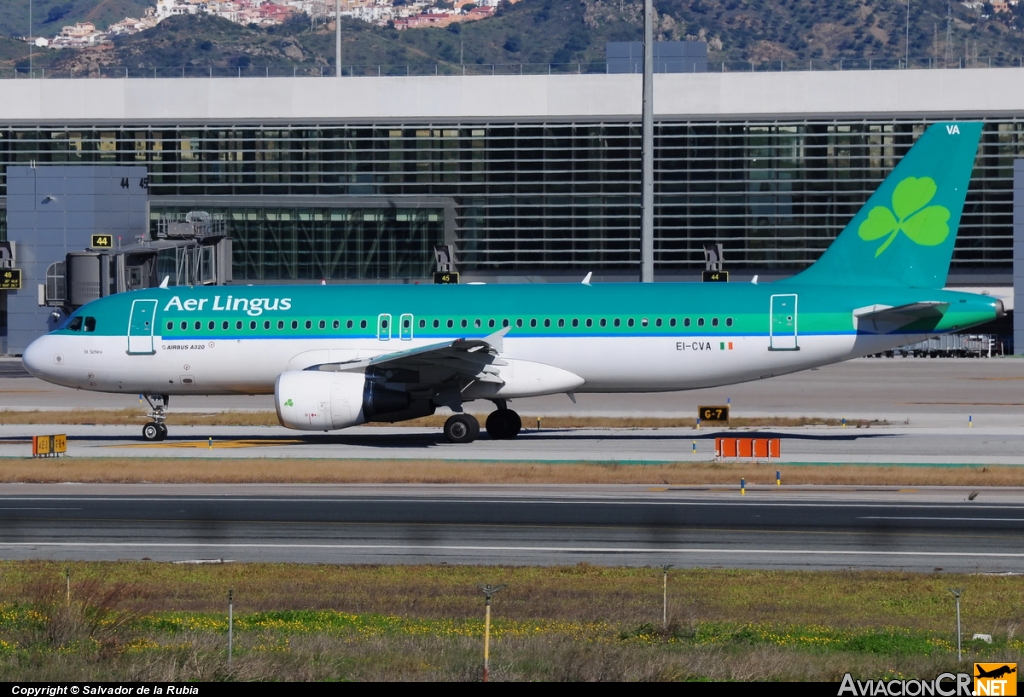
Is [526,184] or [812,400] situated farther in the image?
[526,184]

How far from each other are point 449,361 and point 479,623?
19.7m

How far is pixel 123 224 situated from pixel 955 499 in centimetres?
6505

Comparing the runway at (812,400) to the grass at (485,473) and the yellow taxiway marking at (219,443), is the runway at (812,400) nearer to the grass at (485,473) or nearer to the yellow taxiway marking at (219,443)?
the yellow taxiway marking at (219,443)

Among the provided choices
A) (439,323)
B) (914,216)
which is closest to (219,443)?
(439,323)

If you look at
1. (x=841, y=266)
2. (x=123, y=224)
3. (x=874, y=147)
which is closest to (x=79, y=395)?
(x=123, y=224)

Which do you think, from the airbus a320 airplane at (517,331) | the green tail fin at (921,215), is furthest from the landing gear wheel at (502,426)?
the green tail fin at (921,215)

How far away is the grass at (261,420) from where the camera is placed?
1591 inches

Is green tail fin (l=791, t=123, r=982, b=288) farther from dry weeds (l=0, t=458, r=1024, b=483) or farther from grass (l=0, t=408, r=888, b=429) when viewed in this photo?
dry weeds (l=0, t=458, r=1024, b=483)

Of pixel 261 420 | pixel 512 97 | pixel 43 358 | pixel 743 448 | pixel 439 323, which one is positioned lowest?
pixel 261 420

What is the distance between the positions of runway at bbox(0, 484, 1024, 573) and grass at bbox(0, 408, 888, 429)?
44.6 feet

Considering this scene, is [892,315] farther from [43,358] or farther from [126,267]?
[126,267]

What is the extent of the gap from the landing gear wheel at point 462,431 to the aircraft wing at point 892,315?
10.8 m

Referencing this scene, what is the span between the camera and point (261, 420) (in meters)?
42.6

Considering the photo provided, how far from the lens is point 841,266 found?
35.8m
